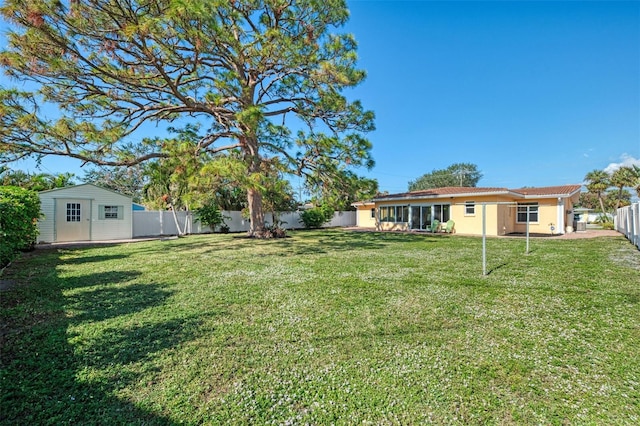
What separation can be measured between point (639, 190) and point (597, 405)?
1168 inches

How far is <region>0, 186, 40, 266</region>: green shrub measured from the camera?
6543mm

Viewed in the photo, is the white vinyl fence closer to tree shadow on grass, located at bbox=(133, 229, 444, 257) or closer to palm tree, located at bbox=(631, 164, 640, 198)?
tree shadow on grass, located at bbox=(133, 229, 444, 257)

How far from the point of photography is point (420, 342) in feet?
10.8

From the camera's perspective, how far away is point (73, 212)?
13.8 meters

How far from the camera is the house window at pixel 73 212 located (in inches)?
539

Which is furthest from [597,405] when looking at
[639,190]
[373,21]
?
[639,190]

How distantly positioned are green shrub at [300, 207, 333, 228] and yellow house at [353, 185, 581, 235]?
A: 6.63 m

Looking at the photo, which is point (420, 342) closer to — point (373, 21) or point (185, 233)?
point (373, 21)

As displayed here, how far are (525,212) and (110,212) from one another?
24.9 m

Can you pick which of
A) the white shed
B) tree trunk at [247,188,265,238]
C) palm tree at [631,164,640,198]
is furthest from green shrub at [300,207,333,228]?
palm tree at [631,164,640,198]

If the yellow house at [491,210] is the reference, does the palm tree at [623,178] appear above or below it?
above

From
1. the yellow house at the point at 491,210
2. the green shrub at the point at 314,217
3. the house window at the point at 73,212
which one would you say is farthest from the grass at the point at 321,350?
the green shrub at the point at 314,217

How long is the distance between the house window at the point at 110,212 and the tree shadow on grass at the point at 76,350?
11.1 metres

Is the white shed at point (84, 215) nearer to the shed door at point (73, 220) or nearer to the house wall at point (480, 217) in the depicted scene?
the shed door at point (73, 220)
